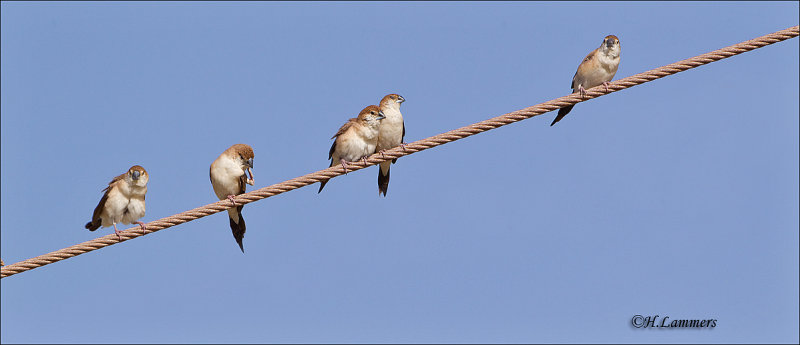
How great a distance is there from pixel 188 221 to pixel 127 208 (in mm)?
2102

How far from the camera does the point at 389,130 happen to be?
35.0 feet

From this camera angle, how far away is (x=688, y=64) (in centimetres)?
765

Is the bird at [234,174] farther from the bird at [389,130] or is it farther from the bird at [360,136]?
the bird at [389,130]

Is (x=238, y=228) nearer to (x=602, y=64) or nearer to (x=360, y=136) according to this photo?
(x=360, y=136)

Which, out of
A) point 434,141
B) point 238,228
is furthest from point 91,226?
point 434,141

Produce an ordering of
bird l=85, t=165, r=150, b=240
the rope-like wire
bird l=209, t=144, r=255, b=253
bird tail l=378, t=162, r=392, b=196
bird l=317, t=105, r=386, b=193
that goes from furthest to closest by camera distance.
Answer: bird tail l=378, t=162, r=392, b=196 < bird l=317, t=105, r=386, b=193 < bird l=209, t=144, r=255, b=253 < bird l=85, t=165, r=150, b=240 < the rope-like wire

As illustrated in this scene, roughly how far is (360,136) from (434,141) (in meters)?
2.54

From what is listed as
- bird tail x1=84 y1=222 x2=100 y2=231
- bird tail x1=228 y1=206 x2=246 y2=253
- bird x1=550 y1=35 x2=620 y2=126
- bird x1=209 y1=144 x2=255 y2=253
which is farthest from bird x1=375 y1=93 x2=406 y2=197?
bird tail x1=84 y1=222 x2=100 y2=231

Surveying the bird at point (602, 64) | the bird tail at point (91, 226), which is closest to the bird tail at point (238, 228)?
the bird tail at point (91, 226)

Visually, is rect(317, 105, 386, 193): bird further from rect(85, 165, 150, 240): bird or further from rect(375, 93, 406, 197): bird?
rect(85, 165, 150, 240): bird

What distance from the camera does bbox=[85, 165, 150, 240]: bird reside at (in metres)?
9.45

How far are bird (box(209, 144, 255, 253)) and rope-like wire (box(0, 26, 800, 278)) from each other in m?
2.04

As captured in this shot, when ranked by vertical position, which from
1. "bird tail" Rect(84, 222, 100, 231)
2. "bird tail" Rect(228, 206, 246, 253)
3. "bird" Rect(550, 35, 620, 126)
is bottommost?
"bird tail" Rect(228, 206, 246, 253)

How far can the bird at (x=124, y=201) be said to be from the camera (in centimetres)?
945
